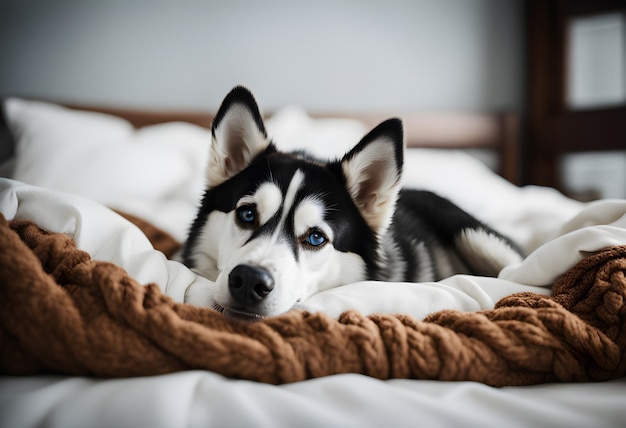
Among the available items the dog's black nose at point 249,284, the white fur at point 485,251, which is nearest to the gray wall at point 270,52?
the white fur at point 485,251

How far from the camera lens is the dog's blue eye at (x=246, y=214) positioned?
1192 millimetres

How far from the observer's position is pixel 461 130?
3172 millimetres

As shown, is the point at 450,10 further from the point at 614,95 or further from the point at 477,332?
the point at 477,332

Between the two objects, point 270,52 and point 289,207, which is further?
point 270,52

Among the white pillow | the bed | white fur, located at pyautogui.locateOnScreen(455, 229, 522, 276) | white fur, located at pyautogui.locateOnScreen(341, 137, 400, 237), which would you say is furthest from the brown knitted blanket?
the white pillow

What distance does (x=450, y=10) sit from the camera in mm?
3369

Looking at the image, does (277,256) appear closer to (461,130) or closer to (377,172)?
(377,172)

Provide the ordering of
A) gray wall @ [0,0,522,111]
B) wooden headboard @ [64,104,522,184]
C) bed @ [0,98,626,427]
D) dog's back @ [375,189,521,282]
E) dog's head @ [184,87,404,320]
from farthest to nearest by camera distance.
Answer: wooden headboard @ [64,104,522,184] < gray wall @ [0,0,522,111] < dog's back @ [375,189,521,282] < dog's head @ [184,87,404,320] < bed @ [0,98,626,427]

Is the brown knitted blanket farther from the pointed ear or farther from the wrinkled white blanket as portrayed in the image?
the pointed ear

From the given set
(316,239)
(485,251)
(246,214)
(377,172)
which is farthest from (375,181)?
(485,251)

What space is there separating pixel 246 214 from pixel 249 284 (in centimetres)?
33

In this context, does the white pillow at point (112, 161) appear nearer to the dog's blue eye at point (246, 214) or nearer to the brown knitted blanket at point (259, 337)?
the dog's blue eye at point (246, 214)

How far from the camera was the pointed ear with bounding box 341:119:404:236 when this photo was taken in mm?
1240

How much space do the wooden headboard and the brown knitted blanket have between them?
225cm
